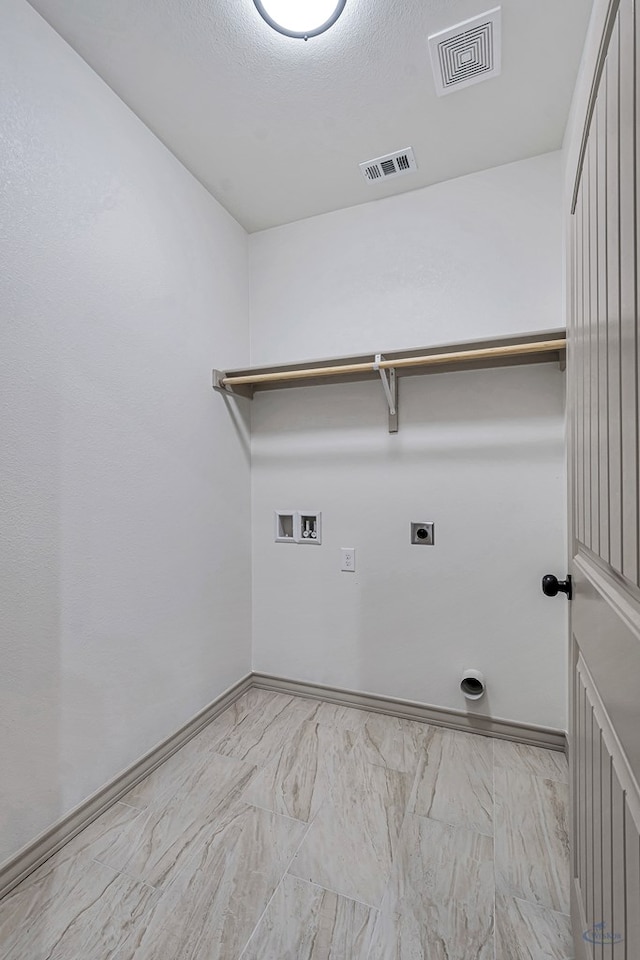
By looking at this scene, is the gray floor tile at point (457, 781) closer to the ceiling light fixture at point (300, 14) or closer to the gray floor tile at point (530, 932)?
the gray floor tile at point (530, 932)

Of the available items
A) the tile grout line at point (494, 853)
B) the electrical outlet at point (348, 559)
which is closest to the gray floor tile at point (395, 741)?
the tile grout line at point (494, 853)

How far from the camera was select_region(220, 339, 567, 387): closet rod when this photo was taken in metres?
1.70

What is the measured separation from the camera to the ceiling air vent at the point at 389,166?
1.93 m

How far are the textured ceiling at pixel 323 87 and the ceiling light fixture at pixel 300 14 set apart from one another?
0.04 meters

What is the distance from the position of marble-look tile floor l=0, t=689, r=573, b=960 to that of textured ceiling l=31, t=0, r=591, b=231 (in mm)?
2619

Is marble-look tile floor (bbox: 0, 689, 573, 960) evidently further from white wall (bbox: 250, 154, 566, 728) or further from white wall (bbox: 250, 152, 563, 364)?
white wall (bbox: 250, 152, 563, 364)

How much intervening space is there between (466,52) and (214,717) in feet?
9.48

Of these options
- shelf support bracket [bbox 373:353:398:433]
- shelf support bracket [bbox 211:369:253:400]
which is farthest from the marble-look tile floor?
shelf support bracket [bbox 211:369:253:400]

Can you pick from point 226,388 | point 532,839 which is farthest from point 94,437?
point 532,839

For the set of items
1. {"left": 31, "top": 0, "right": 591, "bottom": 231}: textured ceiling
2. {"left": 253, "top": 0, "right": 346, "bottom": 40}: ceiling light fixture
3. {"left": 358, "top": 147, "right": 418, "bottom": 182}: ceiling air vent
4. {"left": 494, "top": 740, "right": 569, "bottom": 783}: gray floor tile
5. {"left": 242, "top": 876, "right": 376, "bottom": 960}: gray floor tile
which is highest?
{"left": 31, "top": 0, "right": 591, "bottom": 231}: textured ceiling

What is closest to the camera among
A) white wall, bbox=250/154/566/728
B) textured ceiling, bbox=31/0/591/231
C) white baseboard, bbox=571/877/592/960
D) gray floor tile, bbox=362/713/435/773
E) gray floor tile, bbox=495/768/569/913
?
white baseboard, bbox=571/877/592/960

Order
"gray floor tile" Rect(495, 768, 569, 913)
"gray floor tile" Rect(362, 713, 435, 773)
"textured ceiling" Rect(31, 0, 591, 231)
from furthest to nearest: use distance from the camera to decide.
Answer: "gray floor tile" Rect(362, 713, 435, 773) → "textured ceiling" Rect(31, 0, 591, 231) → "gray floor tile" Rect(495, 768, 569, 913)

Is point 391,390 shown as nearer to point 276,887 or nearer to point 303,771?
point 303,771

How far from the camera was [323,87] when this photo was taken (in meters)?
1.60
